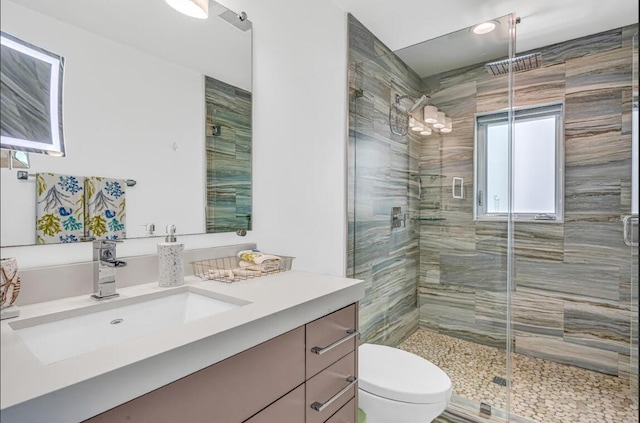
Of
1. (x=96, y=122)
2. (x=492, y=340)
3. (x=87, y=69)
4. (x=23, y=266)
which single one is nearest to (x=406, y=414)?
(x=492, y=340)

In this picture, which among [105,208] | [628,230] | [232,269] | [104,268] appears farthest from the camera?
[628,230]

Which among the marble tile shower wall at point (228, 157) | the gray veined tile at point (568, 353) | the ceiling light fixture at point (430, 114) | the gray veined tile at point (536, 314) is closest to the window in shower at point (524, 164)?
the ceiling light fixture at point (430, 114)

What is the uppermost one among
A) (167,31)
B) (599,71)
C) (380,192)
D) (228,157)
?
(599,71)

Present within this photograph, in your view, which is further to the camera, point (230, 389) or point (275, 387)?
point (275, 387)

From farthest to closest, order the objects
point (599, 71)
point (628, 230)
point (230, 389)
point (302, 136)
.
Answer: point (599, 71)
point (628, 230)
point (302, 136)
point (230, 389)

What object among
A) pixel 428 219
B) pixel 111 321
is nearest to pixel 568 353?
pixel 428 219

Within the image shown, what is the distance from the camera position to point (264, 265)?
4.87 feet

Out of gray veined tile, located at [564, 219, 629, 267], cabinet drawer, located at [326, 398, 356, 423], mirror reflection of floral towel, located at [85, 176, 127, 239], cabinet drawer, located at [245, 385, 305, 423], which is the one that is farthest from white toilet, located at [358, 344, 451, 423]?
gray veined tile, located at [564, 219, 629, 267]

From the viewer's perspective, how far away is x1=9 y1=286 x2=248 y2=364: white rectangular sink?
84 centimetres

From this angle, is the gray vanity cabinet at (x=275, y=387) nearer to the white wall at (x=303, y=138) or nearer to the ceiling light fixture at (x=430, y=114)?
→ the white wall at (x=303, y=138)

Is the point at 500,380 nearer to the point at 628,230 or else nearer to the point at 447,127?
the point at 628,230

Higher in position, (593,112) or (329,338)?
(593,112)

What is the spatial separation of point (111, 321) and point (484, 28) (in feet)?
7.77

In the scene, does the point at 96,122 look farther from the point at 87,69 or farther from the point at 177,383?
the point at 177,383
